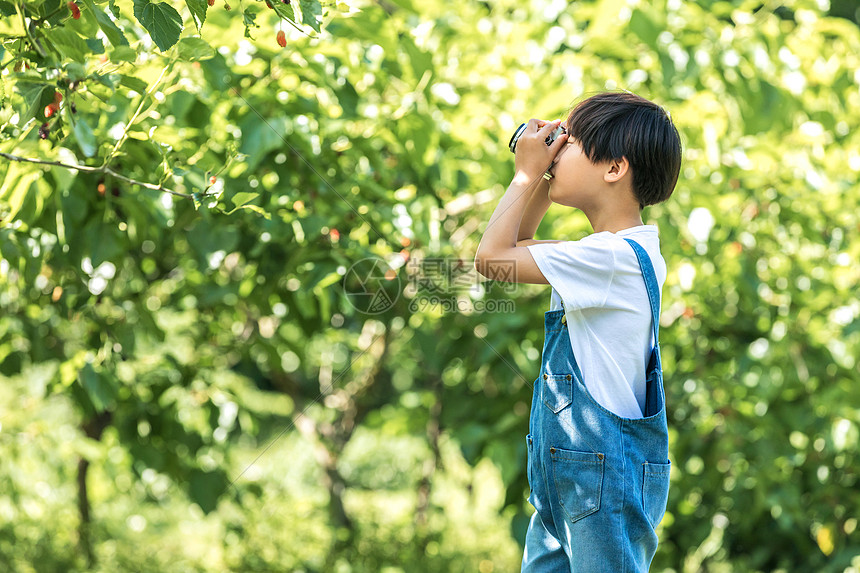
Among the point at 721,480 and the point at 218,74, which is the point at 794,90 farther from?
the point at 218,74

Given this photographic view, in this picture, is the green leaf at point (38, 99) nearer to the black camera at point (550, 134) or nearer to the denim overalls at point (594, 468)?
the black camera at point (550, 134)

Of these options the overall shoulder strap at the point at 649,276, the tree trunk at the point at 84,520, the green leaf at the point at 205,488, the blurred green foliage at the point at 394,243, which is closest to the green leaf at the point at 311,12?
the blurred green foliage at the point at 394,243

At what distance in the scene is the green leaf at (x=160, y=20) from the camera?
0.86 meters

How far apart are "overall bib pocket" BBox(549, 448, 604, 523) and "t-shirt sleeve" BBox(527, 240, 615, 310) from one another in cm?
17

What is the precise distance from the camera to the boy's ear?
93cm

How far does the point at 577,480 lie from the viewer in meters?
0.89

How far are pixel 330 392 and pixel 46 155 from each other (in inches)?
61.7

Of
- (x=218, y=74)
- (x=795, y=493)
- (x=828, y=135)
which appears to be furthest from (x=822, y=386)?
(x=218, y=74)

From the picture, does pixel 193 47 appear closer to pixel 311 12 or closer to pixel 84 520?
pixel 311 12

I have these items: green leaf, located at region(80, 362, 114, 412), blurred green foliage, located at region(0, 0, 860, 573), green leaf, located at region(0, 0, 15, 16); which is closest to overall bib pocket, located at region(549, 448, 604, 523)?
blurred green foliage, located at region(0, 0, 860, 573)

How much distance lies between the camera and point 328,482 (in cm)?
261

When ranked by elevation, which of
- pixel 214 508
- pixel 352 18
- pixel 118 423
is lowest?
pixel 214 508

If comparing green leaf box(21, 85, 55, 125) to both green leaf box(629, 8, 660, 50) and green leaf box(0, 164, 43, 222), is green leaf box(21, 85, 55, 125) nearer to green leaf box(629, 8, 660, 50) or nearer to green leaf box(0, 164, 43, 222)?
green leaf box(0, 164, 43, 222)

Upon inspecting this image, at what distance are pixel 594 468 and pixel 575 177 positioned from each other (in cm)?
34
